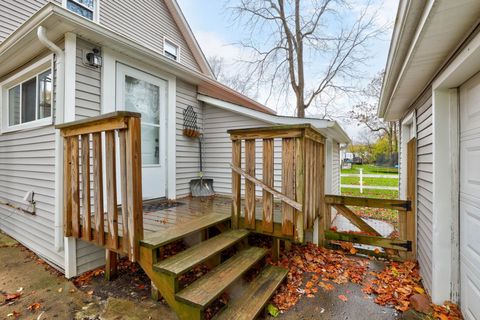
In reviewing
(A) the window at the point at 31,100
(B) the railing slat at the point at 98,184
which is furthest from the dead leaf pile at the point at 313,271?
(A) the window at the point at 31,100

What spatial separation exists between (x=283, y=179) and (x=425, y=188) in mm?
1791

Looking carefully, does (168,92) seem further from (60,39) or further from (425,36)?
(425,36)

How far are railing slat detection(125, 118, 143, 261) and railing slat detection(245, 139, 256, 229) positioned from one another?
1.31m

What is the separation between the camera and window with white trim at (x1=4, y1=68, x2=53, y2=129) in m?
3.65

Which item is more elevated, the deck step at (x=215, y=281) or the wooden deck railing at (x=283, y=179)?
the wooden deck railing at (x=283, y=179)

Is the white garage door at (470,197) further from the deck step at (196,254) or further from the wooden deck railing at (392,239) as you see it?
the deck step at (196,254)

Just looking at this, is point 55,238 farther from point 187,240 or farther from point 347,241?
point 347,241

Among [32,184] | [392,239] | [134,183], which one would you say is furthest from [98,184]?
[392,239]

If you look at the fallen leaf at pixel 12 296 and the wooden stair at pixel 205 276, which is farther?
the fallen leaf at pixel 12 296

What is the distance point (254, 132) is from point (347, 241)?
98.4 inches

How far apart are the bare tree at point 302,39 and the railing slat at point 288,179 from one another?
9.09 metres

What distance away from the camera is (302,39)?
37.7 feet

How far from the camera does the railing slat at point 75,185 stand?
294 centimetres

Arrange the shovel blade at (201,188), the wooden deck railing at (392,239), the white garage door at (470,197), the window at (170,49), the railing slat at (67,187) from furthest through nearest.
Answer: the window at (170,49)
the shovel blade at (201,188)
the wooden deck railing at (392,239)
the railing slat at (67,187)
the white garage door at (470,197)
